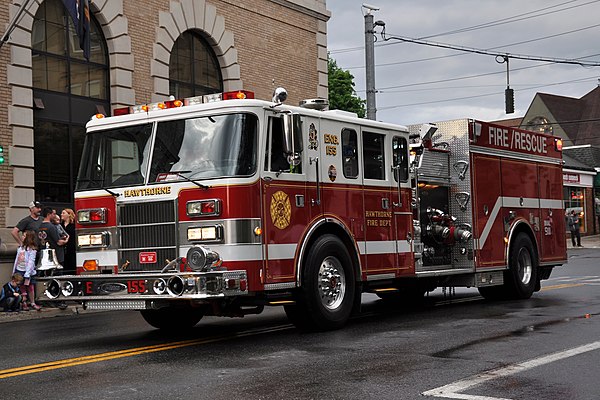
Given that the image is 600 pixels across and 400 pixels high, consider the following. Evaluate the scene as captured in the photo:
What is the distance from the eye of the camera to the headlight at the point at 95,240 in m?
10.2

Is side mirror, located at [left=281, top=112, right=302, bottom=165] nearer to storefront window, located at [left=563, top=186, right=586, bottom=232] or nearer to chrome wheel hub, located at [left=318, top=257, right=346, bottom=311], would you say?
chrome wheel hub, located at [left=318, top=257, right=346, bottom=311]

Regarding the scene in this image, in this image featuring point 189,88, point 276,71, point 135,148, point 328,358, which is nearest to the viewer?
point 328,358

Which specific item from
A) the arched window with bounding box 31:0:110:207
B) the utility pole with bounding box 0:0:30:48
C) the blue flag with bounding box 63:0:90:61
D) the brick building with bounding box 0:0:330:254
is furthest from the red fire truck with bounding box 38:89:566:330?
the arched window with bounding box 31:0:110:207

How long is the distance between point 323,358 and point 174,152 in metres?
3.11

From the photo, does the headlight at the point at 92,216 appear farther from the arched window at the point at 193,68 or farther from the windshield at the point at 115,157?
the arched window at the point at 193,68

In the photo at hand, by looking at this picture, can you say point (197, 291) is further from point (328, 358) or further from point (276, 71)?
point (276, 71)

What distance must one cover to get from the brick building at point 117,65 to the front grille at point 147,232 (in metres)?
7.59

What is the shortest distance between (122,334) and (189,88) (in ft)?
40.8

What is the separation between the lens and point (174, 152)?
1001cm

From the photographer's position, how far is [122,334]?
1095 centimetres

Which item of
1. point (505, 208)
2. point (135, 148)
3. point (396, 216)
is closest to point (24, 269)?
point (135, 148)

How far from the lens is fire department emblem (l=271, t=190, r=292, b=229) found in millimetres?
9867

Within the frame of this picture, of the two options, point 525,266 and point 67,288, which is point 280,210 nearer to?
point 67,288

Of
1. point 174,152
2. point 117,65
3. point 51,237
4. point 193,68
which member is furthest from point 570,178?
point 174,152
